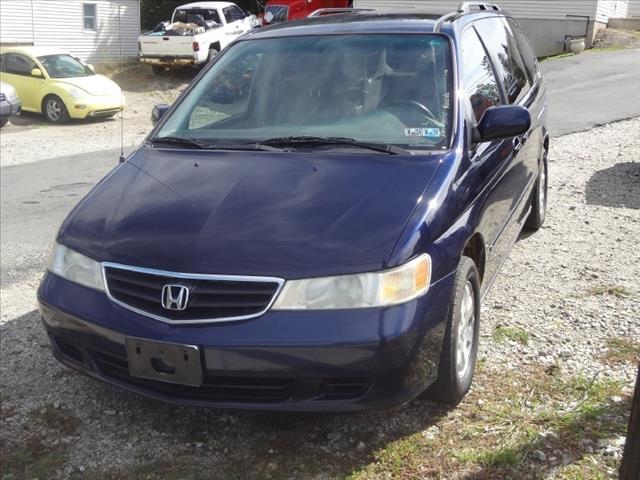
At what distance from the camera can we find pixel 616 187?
297 inches

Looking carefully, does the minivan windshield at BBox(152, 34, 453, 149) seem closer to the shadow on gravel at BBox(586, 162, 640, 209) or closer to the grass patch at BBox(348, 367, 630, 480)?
the grass patch at BBox(348, 367, 630, 480)

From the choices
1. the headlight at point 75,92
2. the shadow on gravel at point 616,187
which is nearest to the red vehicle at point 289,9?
the headlight at point 75,92

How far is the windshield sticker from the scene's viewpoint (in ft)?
12.5

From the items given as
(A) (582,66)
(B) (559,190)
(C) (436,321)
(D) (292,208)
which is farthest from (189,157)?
(A) (582,66)

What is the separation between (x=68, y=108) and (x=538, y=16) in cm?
1662

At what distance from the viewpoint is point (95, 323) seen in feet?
10.4

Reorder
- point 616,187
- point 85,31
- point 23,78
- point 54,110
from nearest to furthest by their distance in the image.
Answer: point 616,187
point 54,110
point 23,78
point 85,31

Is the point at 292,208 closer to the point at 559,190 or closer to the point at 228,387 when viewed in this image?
the point at 228,387

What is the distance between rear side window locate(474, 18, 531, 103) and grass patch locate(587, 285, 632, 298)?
138cm

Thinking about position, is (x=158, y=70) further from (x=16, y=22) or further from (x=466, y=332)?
(x=466, y=332)

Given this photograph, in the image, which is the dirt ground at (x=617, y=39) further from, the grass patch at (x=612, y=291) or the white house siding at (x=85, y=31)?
the grass patch at (x=612, y=291)

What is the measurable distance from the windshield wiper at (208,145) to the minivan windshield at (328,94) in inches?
1.0

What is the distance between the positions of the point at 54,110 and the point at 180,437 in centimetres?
1567

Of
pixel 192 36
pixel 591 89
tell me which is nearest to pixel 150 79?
pixel 192 36
